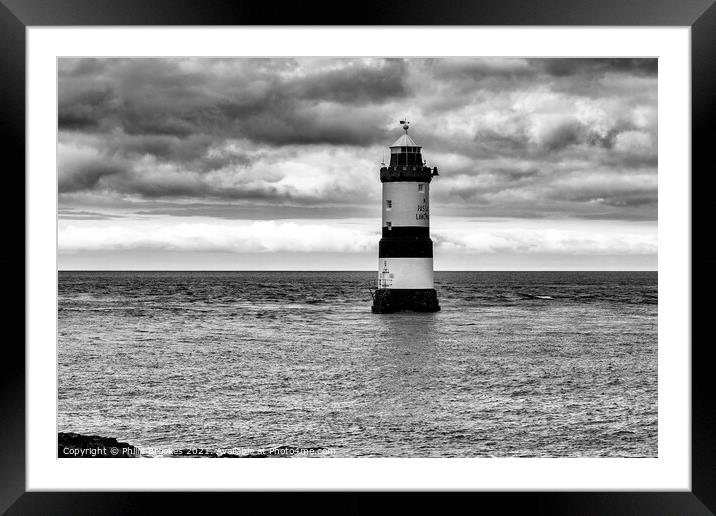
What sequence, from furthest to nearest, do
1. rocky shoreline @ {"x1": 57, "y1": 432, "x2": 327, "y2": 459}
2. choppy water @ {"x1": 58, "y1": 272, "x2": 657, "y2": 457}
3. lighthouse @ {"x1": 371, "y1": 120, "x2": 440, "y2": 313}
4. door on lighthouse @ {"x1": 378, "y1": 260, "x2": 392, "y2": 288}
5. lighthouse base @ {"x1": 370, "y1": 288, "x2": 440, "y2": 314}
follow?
door on lighthouse @ {"x1": 378, "y1": 260, "x2": 392, "y2": 288} → lighthouse base @ {"x1": 370, "y1": 288, "x2": 440, "y2": 314} → lighthouse @ {"x1": 371, "y1": 120, "x2": 440, "y2": 313} → choppy water @ {"x1": 58, "y1": 272, "x2": 657, "y2": 457} → rocky shoreline @ {"x1": 57, "y1": 432, "x2": 327, "y2": 459}

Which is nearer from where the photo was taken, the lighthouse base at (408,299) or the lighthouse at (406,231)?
the lighthouse at (406,231)

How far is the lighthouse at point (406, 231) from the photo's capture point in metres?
18.4

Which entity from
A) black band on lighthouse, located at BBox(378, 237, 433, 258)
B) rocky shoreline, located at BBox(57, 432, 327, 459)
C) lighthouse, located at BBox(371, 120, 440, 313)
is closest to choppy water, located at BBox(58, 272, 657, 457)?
rocky shoreline, located at BBox(57, 432, 327, 459)

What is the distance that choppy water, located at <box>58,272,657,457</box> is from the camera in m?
9.44

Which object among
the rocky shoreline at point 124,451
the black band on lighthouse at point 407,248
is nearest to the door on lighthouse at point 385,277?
the black band on lighthouse at point 407,248

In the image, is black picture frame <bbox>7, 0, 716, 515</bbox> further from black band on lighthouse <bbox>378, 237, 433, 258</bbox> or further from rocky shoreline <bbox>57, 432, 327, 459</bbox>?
black band on lighthouse <bbox>378, 237, 433, 258</bbox>

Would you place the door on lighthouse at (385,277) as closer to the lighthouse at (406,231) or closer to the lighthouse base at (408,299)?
the lighthouse at (406,231)

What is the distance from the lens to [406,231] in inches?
724

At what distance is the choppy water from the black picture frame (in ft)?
19.8
